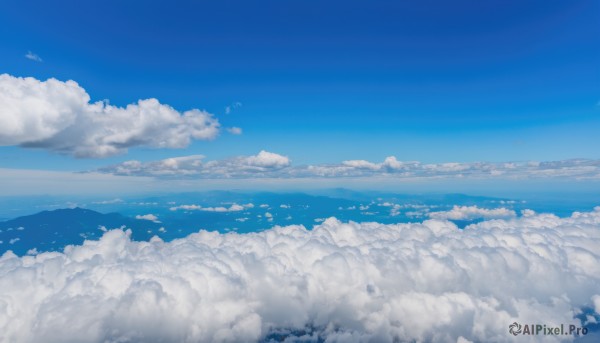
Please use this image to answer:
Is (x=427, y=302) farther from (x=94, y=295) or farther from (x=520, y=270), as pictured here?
(x=94, y=295)

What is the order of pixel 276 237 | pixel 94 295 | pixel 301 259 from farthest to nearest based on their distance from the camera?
pixel 276 237 < pixel 301 259 < pixel 94 295

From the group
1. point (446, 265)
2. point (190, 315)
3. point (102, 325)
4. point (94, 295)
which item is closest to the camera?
point (94, 295)

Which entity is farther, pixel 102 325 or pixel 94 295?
pixel 102 325

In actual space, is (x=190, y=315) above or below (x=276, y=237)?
below

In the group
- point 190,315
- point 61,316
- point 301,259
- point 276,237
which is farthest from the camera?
point 276,237

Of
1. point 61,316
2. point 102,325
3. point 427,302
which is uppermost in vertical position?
point 61,316

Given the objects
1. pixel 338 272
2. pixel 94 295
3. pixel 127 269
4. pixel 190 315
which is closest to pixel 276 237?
pixel 338 272

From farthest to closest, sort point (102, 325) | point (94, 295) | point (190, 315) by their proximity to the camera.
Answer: point (190, 315), point (102, 325), point (94, 295)

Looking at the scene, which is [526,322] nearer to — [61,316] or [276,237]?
[276,237]

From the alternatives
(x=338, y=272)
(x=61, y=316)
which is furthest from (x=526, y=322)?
(x=61, y=316)
